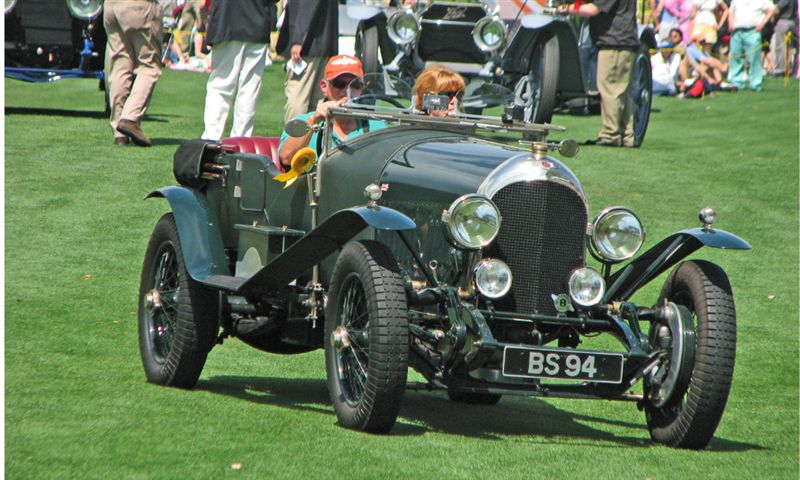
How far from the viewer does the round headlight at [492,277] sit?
523 centimetres

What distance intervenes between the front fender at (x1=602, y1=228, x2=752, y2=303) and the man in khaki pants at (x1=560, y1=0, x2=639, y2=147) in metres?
8.15

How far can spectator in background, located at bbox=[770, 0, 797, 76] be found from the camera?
24797 mm

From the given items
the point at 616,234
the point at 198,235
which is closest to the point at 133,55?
the point at 198,235

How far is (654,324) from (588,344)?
2578 mm

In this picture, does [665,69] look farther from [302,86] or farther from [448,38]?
[302,86]

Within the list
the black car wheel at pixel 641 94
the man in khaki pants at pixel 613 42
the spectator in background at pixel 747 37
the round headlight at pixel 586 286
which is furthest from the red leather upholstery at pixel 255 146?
the spectator in background at pixel 747 37

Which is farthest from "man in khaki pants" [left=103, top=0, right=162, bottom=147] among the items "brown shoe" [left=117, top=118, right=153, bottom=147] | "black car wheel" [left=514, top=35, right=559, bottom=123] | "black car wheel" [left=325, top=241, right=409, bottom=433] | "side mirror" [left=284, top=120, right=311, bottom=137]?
"black car wheel" [left=325, top=241, right=409, bottom=433]

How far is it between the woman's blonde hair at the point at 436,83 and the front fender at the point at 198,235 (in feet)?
4.08

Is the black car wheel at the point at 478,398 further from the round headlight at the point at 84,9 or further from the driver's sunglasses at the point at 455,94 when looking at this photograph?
the round headlight at the point at 84,9

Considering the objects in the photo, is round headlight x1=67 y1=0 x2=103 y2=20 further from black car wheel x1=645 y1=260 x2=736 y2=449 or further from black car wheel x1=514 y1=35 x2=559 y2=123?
black car wheel x1=645 y1=260 x2=736 y2=449

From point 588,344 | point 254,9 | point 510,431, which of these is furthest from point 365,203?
point 254,9

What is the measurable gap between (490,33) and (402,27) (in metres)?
0.94

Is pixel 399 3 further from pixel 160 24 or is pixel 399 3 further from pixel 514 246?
pixel 514 246

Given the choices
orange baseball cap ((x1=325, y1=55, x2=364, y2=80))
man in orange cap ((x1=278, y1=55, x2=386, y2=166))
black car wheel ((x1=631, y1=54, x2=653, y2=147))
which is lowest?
black car wheel ((x1=631, y1=54, x2=653, y2=147))
